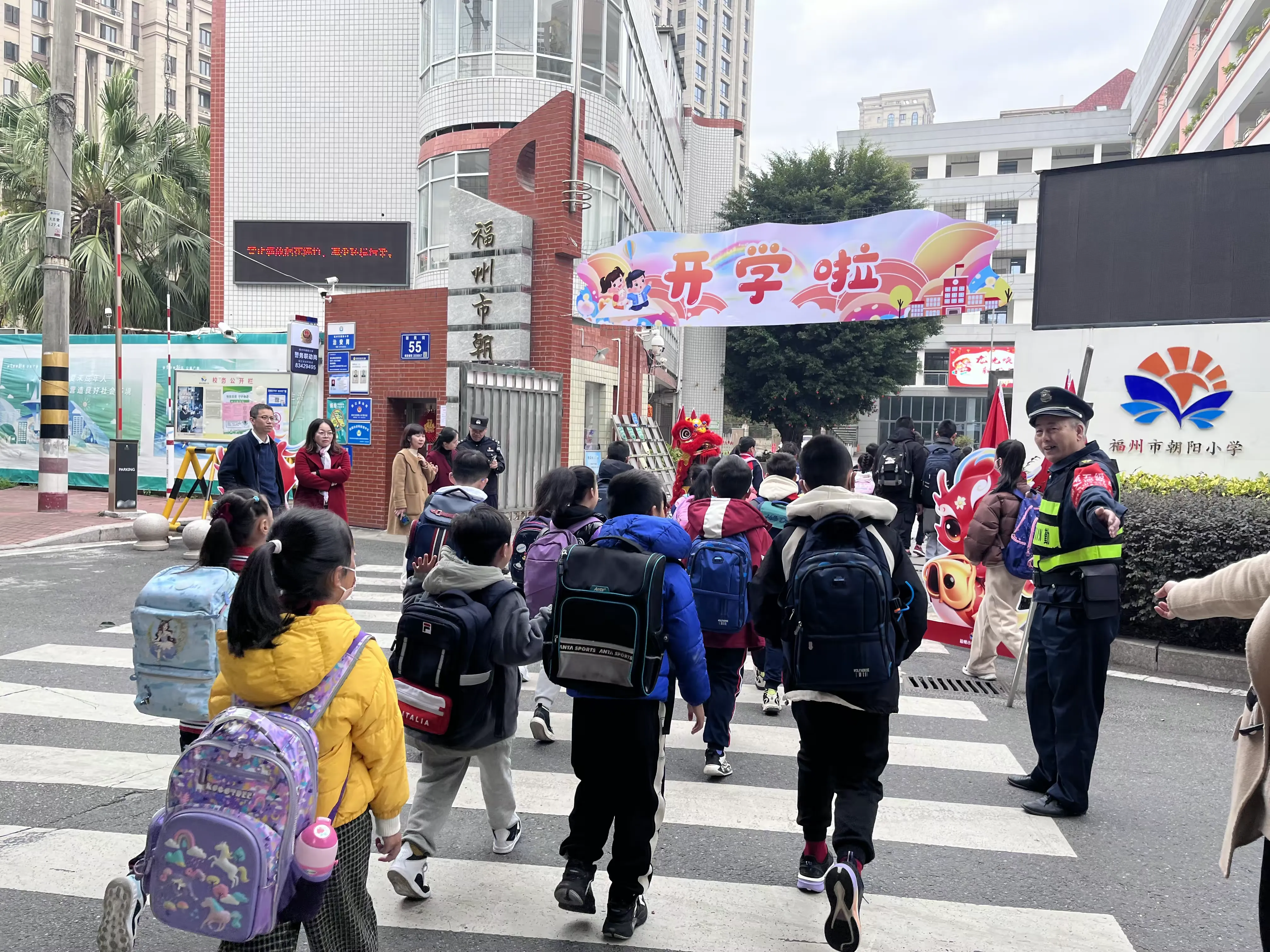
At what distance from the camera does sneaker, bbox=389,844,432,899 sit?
3490 millimetres

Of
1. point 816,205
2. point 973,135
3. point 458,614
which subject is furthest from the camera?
point 973,135

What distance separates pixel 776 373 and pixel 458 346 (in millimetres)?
20779

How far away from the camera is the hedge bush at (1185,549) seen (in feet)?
24.2

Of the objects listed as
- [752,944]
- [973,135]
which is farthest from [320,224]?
[973,135]

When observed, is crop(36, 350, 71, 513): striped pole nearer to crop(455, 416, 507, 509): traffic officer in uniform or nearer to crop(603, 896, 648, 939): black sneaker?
crop(455, 416, 507, 509): traffic officer in uniform

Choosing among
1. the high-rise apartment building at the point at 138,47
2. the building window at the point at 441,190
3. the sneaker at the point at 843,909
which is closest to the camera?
the sneaker at the point at 843,909

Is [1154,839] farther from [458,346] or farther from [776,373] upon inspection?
[776,373]

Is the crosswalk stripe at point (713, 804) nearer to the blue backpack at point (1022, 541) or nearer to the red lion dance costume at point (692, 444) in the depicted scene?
the blue backpack at point (1022, 541)

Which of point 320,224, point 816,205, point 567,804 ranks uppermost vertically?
point 816,205

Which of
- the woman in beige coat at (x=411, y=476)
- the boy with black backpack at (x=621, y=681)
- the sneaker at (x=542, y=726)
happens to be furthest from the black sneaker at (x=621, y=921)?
the woman in beige coat at (x=411, y=476)

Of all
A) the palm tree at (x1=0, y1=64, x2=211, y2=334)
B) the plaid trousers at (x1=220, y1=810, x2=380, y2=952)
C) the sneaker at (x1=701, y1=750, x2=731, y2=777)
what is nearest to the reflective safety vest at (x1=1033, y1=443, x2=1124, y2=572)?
the sneaker at (x1=701, y1=750, x2=731, y2=777)

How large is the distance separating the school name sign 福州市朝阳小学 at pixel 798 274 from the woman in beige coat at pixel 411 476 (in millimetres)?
4220

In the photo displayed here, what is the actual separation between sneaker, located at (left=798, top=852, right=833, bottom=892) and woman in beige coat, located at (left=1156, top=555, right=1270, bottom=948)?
4.85ft

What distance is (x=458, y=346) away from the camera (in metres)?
14.6
